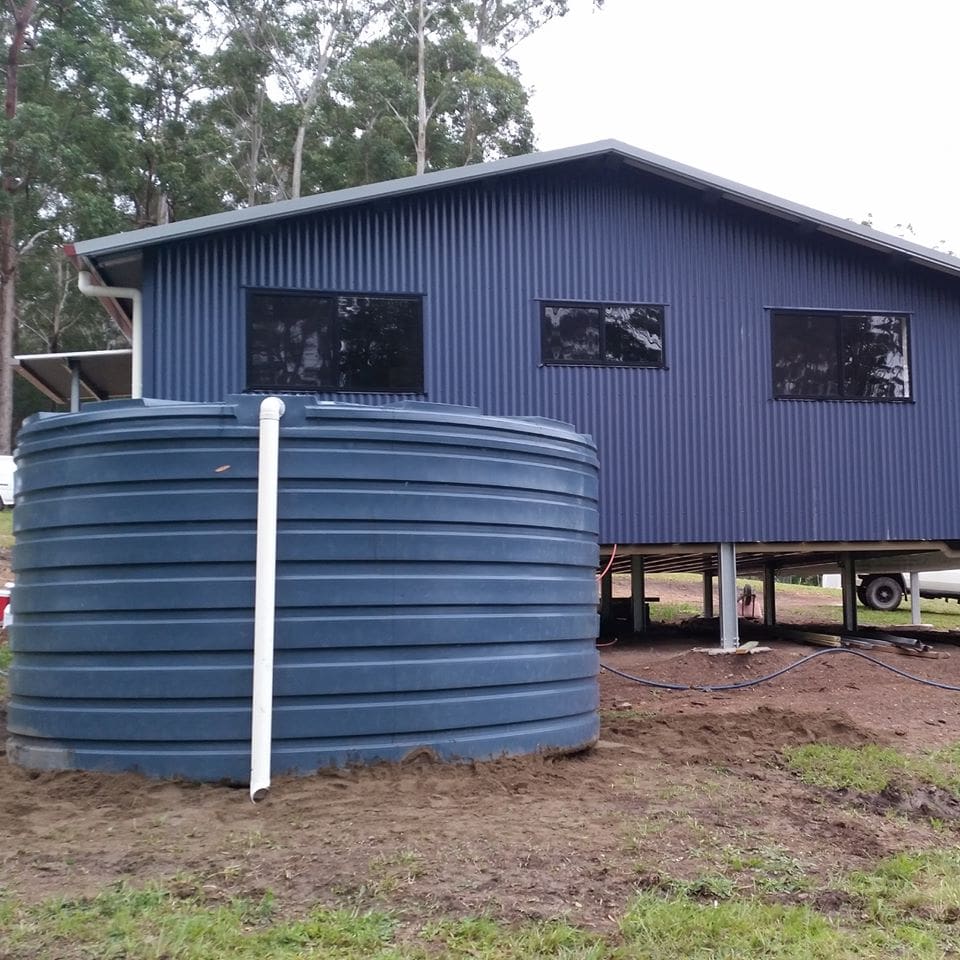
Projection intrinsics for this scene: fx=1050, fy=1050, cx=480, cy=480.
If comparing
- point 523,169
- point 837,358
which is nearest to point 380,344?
point 523,169

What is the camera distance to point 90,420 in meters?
4.84

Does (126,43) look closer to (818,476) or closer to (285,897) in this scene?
(818,476)

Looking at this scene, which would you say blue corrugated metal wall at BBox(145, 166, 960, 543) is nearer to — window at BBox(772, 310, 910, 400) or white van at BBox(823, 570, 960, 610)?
window at BBox(772, 310, 910, 400)

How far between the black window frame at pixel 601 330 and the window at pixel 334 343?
1.32 metres

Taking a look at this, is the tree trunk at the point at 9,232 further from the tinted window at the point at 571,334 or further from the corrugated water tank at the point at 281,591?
the corrugated water tank at the point at 281,591

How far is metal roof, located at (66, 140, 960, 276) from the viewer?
994 centimetres

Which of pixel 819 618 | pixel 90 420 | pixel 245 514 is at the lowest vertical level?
pixel 819 618

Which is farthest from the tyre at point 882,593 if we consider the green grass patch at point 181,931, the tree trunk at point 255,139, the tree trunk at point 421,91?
the tree trunk at point 255,139

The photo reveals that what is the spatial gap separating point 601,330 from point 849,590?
5.58 metres

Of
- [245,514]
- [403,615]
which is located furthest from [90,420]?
[403,615]

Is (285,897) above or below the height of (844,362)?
below

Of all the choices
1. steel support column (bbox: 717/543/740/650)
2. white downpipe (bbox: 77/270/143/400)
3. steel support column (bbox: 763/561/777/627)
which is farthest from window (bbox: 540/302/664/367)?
steel support column (bbox: 763/561/777/627)

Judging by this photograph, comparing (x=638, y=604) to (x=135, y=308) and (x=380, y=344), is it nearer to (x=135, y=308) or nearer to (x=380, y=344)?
(x=380, y=344)

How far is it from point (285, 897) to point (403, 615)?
1.60m
